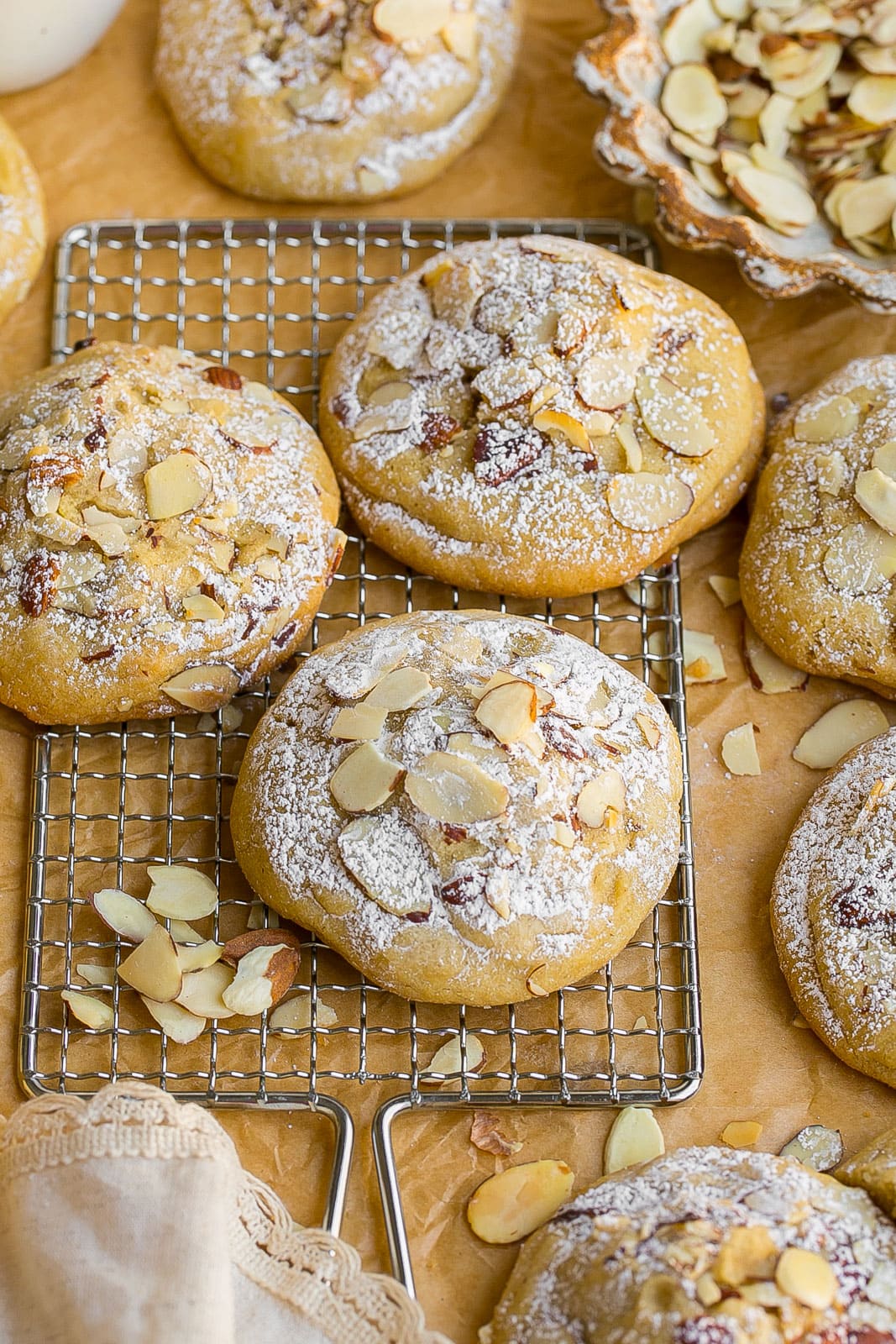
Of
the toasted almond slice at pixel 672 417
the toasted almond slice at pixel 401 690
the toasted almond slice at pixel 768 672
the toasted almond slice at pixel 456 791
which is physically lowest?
the toasted almond slice at pixel 768 672

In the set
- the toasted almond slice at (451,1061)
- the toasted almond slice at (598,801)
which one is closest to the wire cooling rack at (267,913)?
the toasted almond slice at (451,1061)

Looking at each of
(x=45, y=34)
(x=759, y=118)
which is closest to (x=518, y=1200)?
(x=759, y=118)

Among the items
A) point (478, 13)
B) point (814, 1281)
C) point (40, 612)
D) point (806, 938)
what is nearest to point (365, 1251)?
point (814, 1281)

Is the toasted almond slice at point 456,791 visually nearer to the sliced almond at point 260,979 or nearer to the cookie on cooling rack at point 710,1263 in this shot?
the sliced almond at point 260,979

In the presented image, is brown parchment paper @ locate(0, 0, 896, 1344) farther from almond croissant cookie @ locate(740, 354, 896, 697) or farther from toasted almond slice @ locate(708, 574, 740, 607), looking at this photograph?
almond croissant cookie @ locate(740, 354, 896, 697)

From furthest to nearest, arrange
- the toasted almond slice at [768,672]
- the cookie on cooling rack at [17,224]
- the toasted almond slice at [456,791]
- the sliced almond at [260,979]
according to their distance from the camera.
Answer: the cookie on cooling rack at [17,224] < the toasted almond slice at [768,672] < the sliced almond at [260,979] < the toasted almond slice at [456,791]
